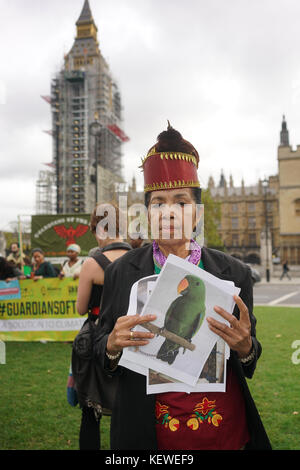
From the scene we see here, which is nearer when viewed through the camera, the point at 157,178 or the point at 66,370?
the point at 157,178

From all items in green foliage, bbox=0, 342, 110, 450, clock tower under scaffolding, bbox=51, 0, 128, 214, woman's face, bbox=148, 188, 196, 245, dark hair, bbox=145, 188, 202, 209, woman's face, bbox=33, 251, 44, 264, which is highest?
clock tower under scaffolding, bbox=51, 0, 128, 214

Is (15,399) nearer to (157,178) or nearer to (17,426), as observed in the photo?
(17,426)

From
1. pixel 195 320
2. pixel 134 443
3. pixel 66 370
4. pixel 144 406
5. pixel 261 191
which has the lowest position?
pixel 66 370

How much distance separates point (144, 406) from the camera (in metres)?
1.79

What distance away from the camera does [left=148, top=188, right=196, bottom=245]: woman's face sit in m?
1.88

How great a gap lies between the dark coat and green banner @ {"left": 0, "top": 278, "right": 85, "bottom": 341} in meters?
6.81

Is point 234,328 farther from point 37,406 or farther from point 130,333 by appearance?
point 37,406

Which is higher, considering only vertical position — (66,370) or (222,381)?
(222,381)

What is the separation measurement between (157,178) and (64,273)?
7210 millimetres

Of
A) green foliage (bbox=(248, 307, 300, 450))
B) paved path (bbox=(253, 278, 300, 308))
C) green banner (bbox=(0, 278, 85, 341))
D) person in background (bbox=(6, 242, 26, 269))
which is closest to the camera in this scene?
green foliage (bbox=(248, 307, 300, 450))

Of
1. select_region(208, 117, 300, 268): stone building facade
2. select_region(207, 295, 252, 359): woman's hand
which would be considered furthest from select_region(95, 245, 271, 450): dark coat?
select_region(208, 117, 300, 268): stone building facade

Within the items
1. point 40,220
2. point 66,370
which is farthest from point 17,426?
point 40,220

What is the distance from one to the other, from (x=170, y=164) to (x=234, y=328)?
81 centimetres

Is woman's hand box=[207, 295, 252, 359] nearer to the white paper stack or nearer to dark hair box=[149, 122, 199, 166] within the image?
the white paper stack
